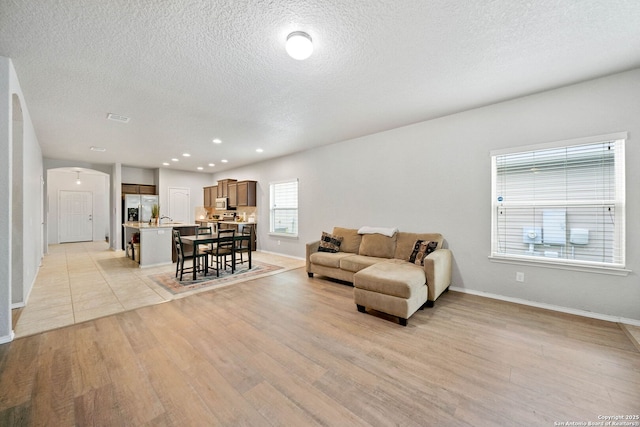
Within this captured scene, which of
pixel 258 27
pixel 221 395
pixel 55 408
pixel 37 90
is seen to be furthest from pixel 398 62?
pixel 37 90

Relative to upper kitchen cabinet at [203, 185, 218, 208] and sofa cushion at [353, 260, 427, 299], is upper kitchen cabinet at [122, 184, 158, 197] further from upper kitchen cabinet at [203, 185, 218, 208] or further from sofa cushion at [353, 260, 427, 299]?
sofa cushion at [353, 260, 427, 299]

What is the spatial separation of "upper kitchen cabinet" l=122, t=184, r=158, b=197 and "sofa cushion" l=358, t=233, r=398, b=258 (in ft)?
26.7

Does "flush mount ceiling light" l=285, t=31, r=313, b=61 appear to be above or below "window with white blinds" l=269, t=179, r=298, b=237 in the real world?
above

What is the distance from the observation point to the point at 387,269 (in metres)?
3.25

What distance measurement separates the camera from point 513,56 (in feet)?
7.93

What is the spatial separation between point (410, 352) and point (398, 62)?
284cm

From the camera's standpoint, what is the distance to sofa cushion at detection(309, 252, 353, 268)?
4264 mm

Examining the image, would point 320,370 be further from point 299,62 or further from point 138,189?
point 138,189

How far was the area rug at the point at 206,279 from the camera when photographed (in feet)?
13.0

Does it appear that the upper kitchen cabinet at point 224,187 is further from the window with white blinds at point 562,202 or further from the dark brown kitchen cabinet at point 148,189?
the window with white blinds at point 562,202

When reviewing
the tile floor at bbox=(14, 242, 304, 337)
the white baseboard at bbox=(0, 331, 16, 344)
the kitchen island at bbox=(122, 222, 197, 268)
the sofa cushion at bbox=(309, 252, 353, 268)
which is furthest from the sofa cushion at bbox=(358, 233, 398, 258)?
the kitchen island at bbox=(122, 222, 197, 268)

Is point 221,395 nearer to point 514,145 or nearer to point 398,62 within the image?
point 398,62

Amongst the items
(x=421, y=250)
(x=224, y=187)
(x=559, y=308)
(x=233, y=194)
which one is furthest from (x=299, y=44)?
(x=224, y=187)

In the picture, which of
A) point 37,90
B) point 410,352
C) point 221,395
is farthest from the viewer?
point 37,90
